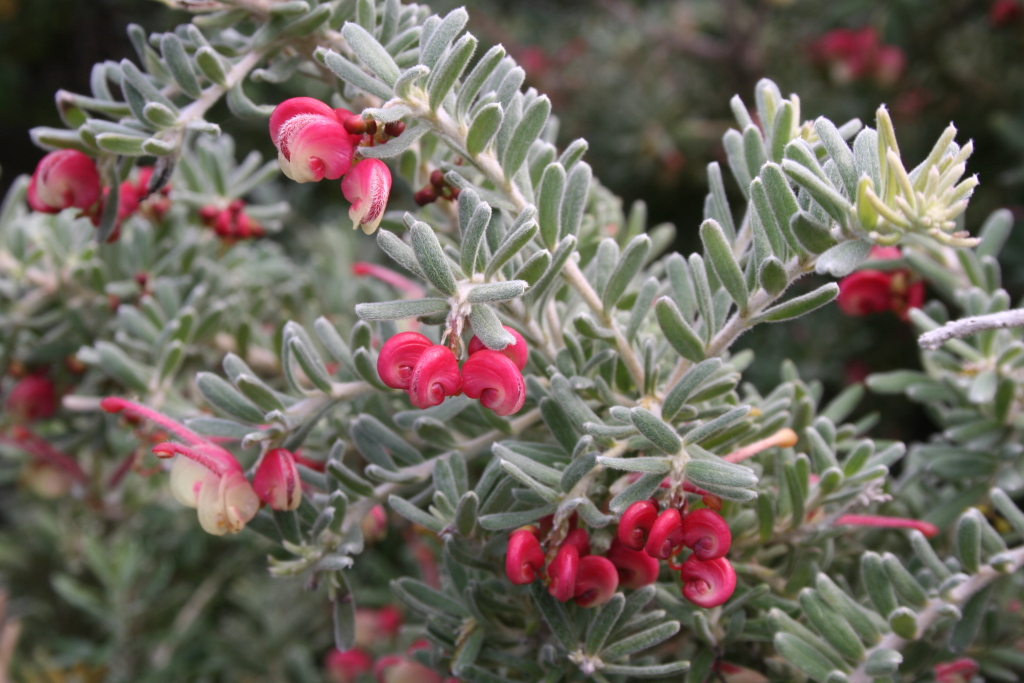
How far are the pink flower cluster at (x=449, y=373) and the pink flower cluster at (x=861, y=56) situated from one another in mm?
2215

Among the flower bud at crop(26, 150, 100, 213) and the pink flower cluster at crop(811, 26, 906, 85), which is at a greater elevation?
the pink flower cluster at crop(811, 26, 906, 85)

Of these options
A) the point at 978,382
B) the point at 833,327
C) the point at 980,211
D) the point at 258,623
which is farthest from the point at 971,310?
the point at 258,623

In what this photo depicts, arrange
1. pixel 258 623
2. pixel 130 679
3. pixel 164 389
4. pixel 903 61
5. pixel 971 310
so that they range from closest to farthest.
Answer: pixel 971 310, pixel 164 389, pixel 130 679, pixel 258 623, pixel 903 61

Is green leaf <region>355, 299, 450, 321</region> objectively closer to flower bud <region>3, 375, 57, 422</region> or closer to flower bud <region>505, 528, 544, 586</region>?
flower bud <region>505, 528, 544, 586</region>

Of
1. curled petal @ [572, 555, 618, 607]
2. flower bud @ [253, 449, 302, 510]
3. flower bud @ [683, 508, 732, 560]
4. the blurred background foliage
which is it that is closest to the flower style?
flower bud @ [253, 449, 302, 510]

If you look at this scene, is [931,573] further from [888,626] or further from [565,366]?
[565,366]

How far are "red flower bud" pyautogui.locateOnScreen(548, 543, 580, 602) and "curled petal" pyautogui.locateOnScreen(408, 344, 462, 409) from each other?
22 cm

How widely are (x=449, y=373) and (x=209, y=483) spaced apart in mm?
348

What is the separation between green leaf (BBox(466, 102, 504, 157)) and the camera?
0.73 metres

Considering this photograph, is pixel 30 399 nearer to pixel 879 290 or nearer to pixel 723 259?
pixel 723 259

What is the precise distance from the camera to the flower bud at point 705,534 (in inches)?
29.3

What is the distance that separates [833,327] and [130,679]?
2087 mm

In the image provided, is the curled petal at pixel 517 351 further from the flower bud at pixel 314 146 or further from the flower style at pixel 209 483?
the flower style at pixel 209 483

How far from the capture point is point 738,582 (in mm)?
961
